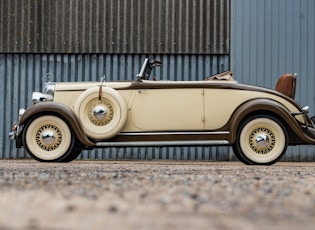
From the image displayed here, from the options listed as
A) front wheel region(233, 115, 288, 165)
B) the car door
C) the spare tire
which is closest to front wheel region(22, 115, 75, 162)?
the spare tire

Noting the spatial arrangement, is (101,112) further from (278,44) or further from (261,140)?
(278,44)

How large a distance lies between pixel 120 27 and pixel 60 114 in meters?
5.34

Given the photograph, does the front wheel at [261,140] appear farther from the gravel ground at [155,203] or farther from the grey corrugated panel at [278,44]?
the grey corrugated panel at [278,44]

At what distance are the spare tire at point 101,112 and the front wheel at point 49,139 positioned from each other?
245mm

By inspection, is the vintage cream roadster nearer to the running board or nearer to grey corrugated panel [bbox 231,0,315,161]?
the running board

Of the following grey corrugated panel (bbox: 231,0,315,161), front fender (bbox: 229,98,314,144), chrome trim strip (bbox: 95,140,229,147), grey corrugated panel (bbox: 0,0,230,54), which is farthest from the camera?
grey corrugated panel (bbox: 0,0,230,54)

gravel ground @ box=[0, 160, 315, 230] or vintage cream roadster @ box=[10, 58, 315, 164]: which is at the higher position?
vintage cream roadster @ box=[10, 58, 315, 164]

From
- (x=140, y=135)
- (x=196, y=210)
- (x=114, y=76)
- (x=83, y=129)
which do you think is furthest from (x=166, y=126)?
(x=196, y=210)

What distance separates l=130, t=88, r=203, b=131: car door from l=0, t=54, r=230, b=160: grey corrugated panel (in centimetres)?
468

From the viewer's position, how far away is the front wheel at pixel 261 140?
30.6ft

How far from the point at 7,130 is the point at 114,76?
2230mm

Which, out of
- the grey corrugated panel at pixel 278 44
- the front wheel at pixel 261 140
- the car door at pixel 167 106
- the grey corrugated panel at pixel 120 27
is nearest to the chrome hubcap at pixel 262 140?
the front wheel at pixel 261 140

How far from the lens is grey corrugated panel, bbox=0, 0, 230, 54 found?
47.1 feet

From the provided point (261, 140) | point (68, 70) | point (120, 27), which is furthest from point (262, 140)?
point (68, 70)
